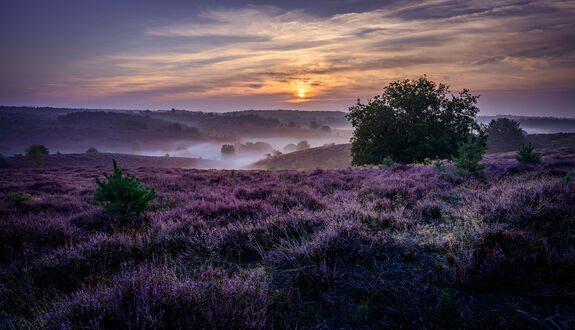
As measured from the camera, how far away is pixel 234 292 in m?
2.15

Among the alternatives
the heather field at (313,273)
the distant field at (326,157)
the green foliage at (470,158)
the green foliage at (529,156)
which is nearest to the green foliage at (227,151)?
the distant field at (326,157)

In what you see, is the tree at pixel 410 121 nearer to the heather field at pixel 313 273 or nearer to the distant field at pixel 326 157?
the heather field at pixel 313 273

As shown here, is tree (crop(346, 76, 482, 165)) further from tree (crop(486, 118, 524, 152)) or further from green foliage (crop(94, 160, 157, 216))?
tree (crop(486, 118, 524, 152))

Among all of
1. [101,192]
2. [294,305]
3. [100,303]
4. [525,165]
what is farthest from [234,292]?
[525,165]

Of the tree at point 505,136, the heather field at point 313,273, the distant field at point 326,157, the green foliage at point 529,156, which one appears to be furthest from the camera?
the tree at point 505,136

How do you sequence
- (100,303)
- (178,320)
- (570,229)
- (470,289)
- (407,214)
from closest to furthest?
1. (178,320)
2. (100,303)
3. (470,289)
4. (570,229)
5. (407,214)

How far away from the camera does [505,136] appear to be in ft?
238

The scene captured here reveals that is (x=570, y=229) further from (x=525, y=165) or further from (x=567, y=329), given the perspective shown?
(x=525, y=165)

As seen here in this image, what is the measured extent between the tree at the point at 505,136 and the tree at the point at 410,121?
6669 centimetres

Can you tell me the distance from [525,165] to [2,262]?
645 inches

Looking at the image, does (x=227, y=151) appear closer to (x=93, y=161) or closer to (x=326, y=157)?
(x=326, y=157)

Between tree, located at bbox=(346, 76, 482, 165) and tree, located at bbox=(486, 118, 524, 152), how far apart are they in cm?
6669

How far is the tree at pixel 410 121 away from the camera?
827 inches

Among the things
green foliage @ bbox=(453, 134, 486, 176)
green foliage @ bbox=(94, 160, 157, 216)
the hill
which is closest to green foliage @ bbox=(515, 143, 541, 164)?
green foliage @ bbox=(453, 134, 486, 176)
